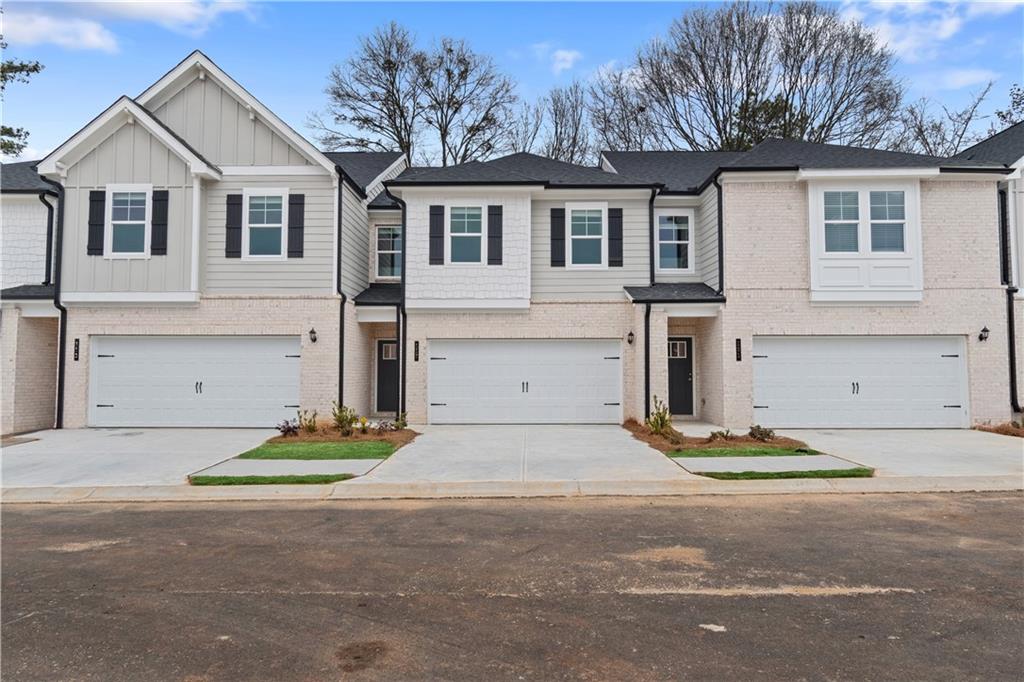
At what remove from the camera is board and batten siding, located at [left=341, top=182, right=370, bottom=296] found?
15.5 metres

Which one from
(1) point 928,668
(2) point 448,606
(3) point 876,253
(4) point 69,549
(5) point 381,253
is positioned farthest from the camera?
(5) point 381,253

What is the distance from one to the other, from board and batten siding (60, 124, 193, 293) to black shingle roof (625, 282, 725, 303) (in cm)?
1065

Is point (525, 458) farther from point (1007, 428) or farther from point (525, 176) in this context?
point (1007, 428)

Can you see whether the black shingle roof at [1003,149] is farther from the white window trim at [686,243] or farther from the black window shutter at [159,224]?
the black window shutter at [159,224]

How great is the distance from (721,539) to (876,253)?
11.1 metres

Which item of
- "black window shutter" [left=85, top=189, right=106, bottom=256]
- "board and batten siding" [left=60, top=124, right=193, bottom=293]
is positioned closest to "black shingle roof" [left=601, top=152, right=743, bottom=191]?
"board and batten siding" [left=60, top=124, right=193, bottom=293]

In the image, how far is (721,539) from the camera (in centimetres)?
628

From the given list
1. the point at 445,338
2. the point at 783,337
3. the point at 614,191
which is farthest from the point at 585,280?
the point at 783,337

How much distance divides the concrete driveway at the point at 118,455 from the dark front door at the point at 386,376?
350 centimetres

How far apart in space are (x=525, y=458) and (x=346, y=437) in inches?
158

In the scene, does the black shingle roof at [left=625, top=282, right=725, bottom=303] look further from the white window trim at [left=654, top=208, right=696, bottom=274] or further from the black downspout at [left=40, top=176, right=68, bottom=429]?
the black downspout at [left=40, top=176, right=68, bottom=429]

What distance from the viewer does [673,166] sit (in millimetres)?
19125

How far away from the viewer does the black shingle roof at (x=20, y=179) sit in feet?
51.0

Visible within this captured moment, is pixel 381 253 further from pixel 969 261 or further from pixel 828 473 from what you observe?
pixel 969 261
